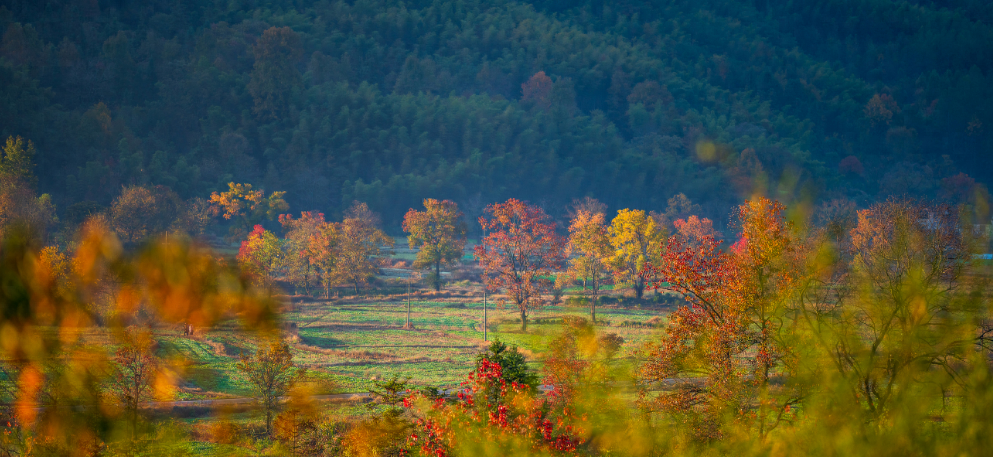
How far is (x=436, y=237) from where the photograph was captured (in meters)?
67.1

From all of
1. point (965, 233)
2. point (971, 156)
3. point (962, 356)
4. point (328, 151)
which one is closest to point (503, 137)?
point (328, 151)

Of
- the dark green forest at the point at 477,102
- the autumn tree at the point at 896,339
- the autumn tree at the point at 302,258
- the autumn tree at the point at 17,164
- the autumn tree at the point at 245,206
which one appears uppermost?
the dark green forest at the point at 477,102

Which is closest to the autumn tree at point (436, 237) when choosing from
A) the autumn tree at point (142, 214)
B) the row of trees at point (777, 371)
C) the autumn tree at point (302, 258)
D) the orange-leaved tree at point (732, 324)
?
the autumn tree at point (302, 258)

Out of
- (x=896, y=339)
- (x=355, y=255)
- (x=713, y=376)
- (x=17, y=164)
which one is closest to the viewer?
(x=896, y=339)

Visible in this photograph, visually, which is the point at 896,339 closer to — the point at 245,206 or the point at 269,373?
the point at 269,373

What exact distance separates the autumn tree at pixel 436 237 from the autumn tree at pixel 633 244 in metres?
15.1

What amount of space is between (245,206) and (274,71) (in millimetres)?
43345

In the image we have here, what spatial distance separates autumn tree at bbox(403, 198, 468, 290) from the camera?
211 feet

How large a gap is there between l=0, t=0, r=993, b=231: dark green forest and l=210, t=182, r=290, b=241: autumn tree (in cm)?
656

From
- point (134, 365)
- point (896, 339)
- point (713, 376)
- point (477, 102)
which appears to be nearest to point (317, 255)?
point (134, 365)

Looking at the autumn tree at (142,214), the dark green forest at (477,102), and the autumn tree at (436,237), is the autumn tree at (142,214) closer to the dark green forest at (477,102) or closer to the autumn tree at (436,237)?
the dark green forest at (477,102)

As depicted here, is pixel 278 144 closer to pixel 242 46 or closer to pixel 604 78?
pixel 242 46

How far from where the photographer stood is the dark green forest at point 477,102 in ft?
333

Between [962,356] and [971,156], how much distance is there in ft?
525
